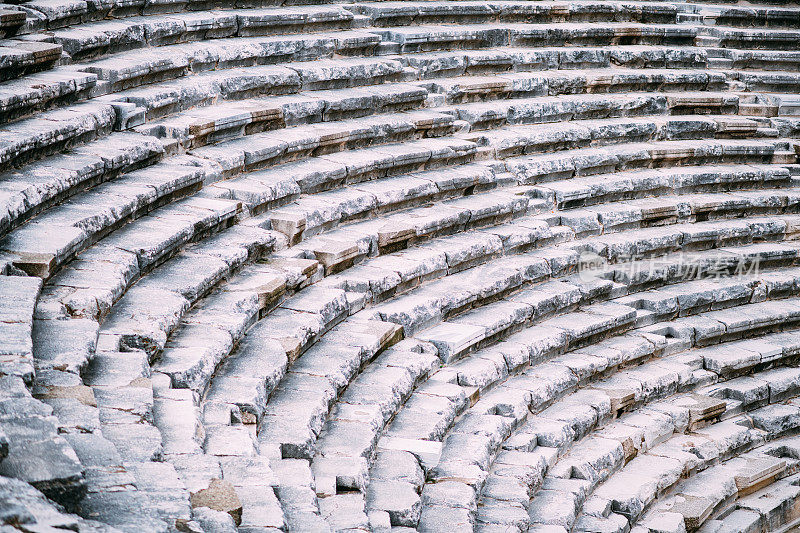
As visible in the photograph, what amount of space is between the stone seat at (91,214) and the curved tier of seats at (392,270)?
0.02 metres

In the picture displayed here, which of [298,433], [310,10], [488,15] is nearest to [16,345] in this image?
[298,433]

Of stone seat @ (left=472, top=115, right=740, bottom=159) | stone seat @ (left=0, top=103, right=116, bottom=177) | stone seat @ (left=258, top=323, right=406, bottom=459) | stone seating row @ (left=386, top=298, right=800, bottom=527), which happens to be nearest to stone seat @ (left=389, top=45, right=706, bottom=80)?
stone seat @ (left=472, top=115, right=740, bottom=159)

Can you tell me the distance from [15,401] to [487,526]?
3106 millimetres

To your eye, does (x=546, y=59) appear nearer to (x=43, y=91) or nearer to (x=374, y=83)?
(x=374, y=83)

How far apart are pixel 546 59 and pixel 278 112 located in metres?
4.21

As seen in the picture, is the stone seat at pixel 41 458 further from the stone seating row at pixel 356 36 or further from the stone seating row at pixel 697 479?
the stone seating row at pixel 697 479

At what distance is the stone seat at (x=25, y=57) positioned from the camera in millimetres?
5707

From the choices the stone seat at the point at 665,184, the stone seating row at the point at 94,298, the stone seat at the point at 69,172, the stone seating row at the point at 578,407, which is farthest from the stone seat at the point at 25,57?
the stone seat at the point at 665,184

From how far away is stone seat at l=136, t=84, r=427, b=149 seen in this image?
680 cm

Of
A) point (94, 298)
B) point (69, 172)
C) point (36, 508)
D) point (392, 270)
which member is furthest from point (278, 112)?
point (36, 508)

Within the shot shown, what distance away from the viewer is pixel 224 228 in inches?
247

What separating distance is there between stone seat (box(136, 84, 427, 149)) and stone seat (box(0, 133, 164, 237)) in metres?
0.40

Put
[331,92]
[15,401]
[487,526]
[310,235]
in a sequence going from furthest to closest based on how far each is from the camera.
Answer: [331,92] → [310,235] → [487,526] → [15,401]

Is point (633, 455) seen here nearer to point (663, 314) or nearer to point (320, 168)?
point (663, 314)
